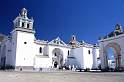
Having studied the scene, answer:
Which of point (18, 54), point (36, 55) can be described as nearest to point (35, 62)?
point (36, 55)

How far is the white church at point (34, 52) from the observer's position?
4350cm

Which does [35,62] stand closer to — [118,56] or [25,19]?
[25,19]

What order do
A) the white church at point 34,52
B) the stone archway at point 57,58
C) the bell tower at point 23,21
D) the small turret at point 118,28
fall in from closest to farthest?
1. the small turret at point 118,28
2. the white church at point 34,52
3. the bell tower at point 23,21
4. the stone archway at point 57,58

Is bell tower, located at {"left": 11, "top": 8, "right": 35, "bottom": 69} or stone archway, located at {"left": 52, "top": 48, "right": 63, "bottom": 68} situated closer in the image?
bell tower, located at {"left": 11, "top": 8, "right": 35, "bottom": 69}

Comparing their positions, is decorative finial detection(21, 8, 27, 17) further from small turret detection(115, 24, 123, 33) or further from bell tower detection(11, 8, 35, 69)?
small turret detection(115, 24, 123, 33)

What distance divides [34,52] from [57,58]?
882cm

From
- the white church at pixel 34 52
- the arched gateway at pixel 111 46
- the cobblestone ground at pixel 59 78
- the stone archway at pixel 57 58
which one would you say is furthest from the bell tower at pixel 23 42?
the cobblestone ground at pixel 59 78

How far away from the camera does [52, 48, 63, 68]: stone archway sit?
5294cm

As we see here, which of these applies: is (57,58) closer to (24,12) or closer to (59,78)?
(24,12)

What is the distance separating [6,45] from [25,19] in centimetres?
906

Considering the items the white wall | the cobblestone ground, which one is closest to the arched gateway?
the white wall

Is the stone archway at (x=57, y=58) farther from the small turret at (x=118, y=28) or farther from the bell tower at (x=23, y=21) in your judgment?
the small turret at (x=118, y=28)

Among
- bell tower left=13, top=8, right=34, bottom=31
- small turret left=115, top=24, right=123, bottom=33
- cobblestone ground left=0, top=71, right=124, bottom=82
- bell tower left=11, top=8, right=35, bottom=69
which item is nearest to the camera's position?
cobblestone ground left=0, top=71, right=124, bottom=82

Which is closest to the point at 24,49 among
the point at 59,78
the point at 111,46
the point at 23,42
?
the point at 23,42
